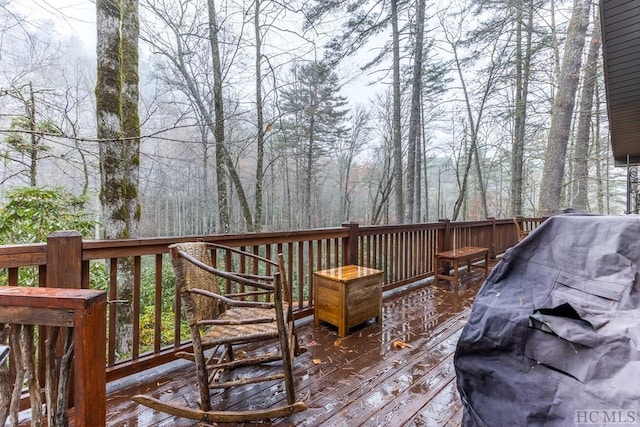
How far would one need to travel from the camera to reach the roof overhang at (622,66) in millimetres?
4137

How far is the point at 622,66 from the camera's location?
4.82 metres

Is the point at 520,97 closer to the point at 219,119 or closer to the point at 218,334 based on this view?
the point at 219,119

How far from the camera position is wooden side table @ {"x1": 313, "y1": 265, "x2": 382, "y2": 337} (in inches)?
104

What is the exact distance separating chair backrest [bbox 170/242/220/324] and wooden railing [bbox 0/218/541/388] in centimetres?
28

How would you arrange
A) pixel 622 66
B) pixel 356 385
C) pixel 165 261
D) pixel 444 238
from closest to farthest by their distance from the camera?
pixel 356 385 < pixel 444 238 < pixel 622 66 < pixel 165 261

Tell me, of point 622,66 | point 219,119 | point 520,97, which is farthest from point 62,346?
point 520,97

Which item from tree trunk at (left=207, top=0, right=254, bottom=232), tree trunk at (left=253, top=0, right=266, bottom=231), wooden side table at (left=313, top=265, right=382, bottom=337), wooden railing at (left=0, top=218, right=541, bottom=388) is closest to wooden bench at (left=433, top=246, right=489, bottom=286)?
wooden railing at (left=0, top=218, right=541, bottom=388)

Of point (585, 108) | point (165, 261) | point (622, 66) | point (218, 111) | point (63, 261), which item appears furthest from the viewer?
point (585, 108)

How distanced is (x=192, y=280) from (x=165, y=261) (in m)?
5.84

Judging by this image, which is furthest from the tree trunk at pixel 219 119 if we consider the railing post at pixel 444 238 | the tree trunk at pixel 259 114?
the railing post at pixel 444 238

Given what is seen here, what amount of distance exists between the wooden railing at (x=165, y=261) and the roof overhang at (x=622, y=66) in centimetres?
285

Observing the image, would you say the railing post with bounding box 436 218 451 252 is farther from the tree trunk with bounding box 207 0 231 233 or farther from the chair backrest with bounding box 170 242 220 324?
the tree trunk with bounding box 207 0 231 233

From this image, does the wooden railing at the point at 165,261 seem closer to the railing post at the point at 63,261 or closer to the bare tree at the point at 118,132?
the railing post at the point at 63,261

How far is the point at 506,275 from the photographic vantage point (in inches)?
55.1
